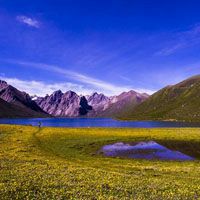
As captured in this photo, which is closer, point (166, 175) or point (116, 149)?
point (166, 175)

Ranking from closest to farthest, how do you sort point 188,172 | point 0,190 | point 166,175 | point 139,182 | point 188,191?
point 0,190 < point 188,191 < point 139,182 < point 166,175 < point 188,172

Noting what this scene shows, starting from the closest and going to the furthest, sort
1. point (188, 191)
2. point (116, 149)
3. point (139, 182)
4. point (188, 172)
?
point (188, 191)
point (139, 182)
point (188, 172)
point (116, 149)

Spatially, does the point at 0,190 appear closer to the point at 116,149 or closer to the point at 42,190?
the point at 42,190

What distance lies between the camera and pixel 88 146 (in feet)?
256

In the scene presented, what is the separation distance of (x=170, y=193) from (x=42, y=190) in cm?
1157

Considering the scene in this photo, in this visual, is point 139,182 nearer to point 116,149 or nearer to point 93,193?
point 93,193

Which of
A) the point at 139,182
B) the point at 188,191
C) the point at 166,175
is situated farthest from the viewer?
the point at 166,175

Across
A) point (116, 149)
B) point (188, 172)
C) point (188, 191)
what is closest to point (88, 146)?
point (116, 149)

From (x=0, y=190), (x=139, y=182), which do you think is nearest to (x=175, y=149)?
(x=139, y=182)

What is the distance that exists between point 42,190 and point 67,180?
5359 millimetres

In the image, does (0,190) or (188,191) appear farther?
(188,191)

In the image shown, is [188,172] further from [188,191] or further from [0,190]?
[0,190]

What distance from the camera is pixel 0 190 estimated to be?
26562mm

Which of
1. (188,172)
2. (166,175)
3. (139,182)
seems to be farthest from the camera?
(188,172)
